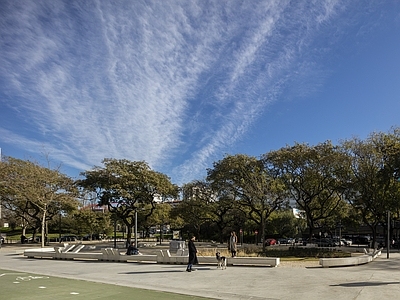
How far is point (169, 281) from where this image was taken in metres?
14.6

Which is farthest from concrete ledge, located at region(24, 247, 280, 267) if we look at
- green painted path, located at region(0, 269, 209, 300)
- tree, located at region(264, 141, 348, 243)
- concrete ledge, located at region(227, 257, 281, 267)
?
tree, located at region(264, 141, 348, 243)

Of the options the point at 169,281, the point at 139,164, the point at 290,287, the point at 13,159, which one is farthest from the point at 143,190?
the point at 290,287

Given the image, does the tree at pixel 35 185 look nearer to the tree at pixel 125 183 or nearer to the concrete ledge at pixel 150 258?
the tree at pixel 125 183

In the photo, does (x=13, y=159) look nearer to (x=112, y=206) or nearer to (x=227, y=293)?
(x=112, y=206)

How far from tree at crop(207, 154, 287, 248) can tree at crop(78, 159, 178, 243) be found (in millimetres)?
6121

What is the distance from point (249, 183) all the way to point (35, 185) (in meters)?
22.6

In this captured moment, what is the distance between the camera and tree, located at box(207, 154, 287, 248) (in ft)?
127

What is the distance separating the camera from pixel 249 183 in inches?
1559

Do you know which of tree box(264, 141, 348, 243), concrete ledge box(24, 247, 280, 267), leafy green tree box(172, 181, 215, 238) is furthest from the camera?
leafy green tree box(172, 181, 215, 238)

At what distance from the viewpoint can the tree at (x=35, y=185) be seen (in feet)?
139

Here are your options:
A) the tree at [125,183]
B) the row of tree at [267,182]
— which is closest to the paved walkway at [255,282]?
the row of tree at [267,182]

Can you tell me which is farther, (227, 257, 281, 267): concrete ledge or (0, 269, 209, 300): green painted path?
(227, 257, 281, 267): concrete ledge

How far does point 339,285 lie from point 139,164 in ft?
106

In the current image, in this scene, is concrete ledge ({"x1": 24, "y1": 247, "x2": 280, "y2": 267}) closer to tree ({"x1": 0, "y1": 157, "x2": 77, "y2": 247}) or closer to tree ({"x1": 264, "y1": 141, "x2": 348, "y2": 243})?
tree ({"x1": 0, "y1": 157, "x2": 77, "y2": 247})
